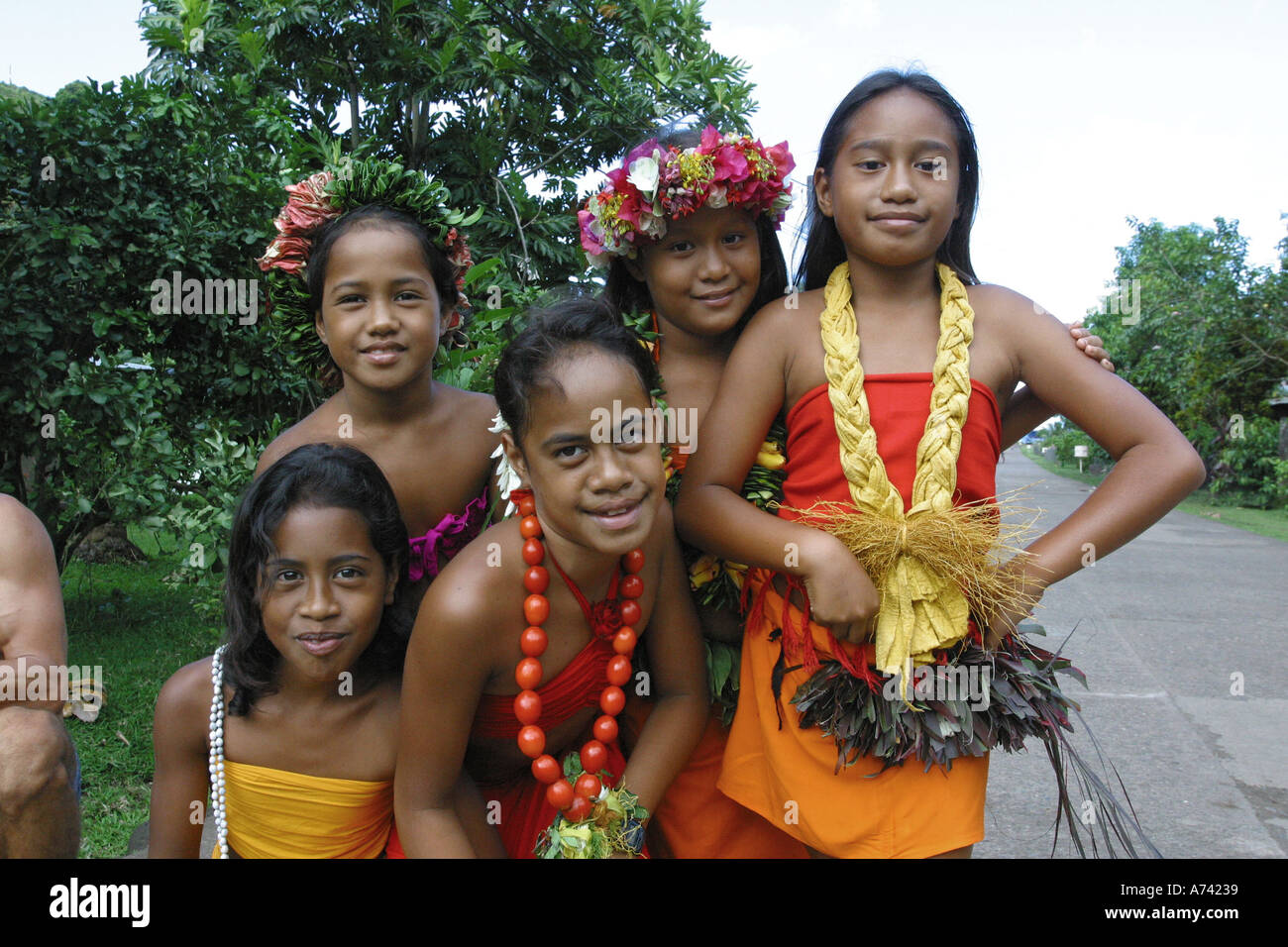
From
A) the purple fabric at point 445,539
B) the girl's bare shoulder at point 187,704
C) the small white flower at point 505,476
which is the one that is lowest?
the girl's bare shoulder at point 187,704

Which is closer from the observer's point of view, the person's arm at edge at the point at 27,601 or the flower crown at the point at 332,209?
the person's arm at edge at the point at 27,601

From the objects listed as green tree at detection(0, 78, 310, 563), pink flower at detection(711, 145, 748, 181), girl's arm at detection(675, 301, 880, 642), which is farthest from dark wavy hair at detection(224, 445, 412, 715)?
green tree at detection(0, 78, 310, 563)

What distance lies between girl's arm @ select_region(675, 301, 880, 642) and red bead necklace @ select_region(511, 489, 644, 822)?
19cm

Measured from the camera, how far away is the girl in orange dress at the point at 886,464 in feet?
6.55

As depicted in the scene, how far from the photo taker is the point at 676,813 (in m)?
2.48

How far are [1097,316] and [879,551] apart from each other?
33.9 m

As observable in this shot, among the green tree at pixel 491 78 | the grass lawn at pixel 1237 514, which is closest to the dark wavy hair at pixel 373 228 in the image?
the green tree at pixel 491 78

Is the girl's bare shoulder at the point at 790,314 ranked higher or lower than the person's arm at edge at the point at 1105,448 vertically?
A: higher

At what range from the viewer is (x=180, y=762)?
2289 mm

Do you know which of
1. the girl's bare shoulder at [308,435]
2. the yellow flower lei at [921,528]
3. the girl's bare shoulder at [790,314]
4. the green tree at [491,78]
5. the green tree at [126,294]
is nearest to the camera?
the yellow flower lei at [921,528]

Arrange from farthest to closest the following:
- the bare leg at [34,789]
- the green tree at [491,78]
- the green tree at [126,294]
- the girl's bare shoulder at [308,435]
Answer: the green tree at [491,78] → the green tree at [126,294] → the girl's bare shoulder at [308,435] → the bare leg at [34,789]

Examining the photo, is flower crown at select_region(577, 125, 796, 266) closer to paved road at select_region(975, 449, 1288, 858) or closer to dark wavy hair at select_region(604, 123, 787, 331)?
dark wavy hair at select_region(604, 123, 787, 331)

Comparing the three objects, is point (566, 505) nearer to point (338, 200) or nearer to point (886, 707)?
point (886, 707)

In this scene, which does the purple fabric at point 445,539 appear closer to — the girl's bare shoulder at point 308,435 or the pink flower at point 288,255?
the girl's bare shoulder at point 308,435
